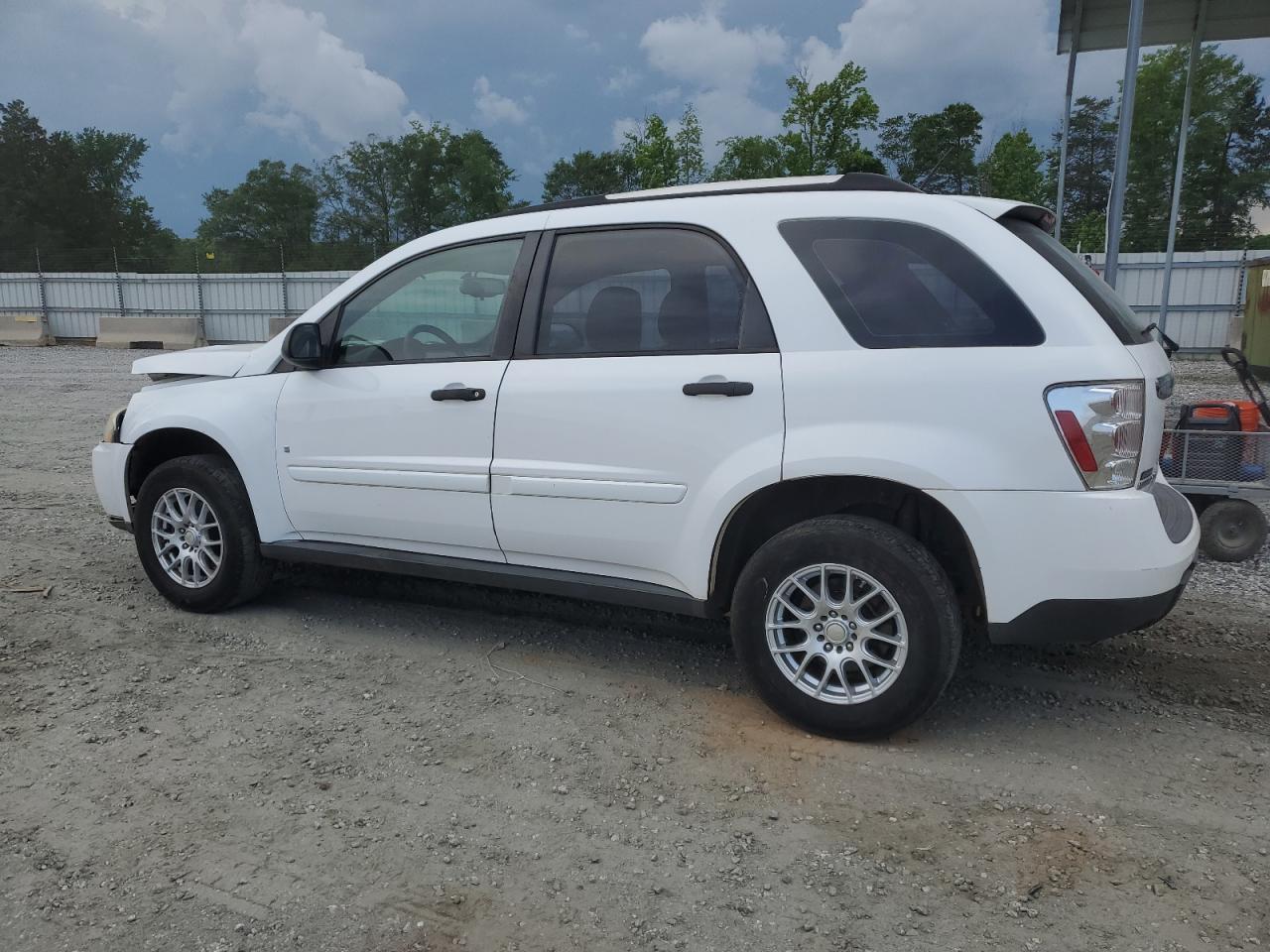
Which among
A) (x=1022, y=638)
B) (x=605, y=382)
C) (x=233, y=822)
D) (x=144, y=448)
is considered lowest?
(x=233, y=822)

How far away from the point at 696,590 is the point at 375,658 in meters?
1.61

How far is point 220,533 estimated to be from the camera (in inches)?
185

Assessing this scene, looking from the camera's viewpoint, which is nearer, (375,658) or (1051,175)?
(375,658)

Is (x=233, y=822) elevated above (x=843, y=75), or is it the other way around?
(x=843, y=75)

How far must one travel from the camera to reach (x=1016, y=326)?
3.12m

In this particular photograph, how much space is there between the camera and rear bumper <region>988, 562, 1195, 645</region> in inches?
121

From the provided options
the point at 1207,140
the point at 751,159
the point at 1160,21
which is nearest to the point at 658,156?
the point at 751,159

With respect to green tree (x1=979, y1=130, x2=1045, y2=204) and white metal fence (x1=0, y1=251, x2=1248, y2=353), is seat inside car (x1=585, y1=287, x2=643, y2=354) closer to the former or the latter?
white metal fence (x1=0, y1=251, x2=1248, y2=353)

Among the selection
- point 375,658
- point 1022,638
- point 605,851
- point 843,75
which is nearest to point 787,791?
point 605,851

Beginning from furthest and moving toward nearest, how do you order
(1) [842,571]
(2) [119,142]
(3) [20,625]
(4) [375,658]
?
1. (2) [119,142]
2. (3) [20,625]
3. (4) [375,658]
4. (1) [842,571]

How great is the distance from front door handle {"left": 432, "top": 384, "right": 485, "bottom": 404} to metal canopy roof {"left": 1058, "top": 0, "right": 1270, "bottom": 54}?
11.0 metres

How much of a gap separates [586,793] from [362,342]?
2.39 meters

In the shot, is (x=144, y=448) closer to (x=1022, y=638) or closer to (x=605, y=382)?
(x=605, y=382)

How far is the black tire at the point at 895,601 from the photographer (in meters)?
3.19
